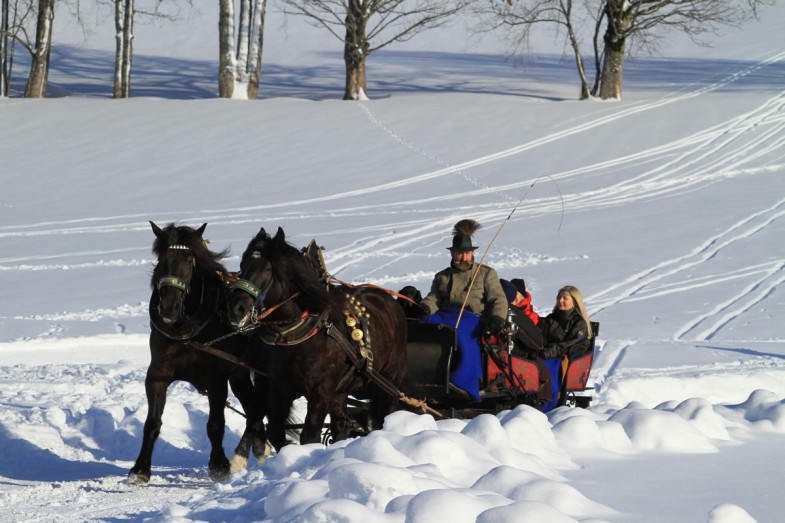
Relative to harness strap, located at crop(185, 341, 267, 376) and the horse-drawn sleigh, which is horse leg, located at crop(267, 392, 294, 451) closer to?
the horse-drawn sleigh

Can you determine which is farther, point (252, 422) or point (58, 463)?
point (58, 463)

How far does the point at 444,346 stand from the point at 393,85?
30.9m

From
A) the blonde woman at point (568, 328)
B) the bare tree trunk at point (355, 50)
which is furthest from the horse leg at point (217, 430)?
the bare tree trunk at point (355, 50)

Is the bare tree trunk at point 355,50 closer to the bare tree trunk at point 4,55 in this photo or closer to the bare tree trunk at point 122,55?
the bare tree trunk at point 122,55

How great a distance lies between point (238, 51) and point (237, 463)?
2427cm

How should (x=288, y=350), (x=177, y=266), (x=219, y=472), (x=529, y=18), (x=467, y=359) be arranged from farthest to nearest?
(x=529, y=18) < (x=467, y=359) < (x=219, y=472) < (x=177, y=266) < (x=288, y=350)

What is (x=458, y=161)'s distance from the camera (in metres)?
24.5

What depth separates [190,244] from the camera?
807cm

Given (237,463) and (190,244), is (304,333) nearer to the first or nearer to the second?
(190,244)

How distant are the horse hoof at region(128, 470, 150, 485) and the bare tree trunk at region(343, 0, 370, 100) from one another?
24736 millimetres

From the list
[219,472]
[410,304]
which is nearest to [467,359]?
[410,304]

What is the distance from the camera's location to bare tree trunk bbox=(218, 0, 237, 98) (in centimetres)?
2966

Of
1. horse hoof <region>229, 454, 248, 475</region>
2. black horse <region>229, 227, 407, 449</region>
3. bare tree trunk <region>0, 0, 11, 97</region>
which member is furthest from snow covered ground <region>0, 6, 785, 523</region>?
bare tree trunk <region>0, 0, 11, 97</region>

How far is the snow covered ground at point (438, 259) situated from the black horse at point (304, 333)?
88 cm
